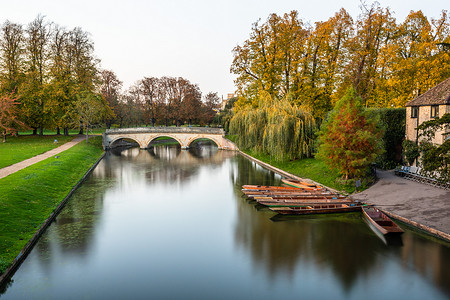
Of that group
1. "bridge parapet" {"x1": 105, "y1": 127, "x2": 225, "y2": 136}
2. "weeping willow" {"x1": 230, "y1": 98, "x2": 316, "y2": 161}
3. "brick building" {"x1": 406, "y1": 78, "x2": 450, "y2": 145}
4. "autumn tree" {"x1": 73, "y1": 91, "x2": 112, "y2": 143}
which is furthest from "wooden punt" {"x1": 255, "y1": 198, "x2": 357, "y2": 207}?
"autumn tree" {"x1": 73, "y1": 91, "x2": 112, "y2": 143}

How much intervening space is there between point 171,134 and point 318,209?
136 feet

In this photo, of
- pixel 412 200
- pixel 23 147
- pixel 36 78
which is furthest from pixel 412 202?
pixel 36 78

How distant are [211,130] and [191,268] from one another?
43.6 m

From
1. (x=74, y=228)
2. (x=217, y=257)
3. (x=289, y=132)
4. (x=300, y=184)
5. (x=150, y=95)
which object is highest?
(x=150, y=95)

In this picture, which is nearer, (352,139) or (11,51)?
(352,139)

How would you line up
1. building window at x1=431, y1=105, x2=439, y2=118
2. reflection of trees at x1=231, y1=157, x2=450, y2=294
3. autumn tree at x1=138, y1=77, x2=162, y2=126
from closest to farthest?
A: reflection of trees at x1=231, y1=157, x2=450, y2=294 < building window at x1=431, y1=105, x2=439, y2=118 < autumn tree at x1=138, y1=77, x2=162, y2=126

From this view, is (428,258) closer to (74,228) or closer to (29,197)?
(74,228)

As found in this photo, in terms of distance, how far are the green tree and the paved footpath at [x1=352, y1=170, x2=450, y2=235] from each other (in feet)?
6.01

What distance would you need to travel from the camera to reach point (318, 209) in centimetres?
1914

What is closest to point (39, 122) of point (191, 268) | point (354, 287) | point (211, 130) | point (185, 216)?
point (211, 130)

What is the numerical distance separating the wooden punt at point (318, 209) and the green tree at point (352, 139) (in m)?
3.36

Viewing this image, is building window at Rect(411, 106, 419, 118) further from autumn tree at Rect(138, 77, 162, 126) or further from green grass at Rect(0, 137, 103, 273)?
autumn tree at Rect(138, 77, 162, 126)

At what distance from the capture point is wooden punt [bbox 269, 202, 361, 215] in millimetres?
19125

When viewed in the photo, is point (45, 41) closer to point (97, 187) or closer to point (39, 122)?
point (39, 122)
